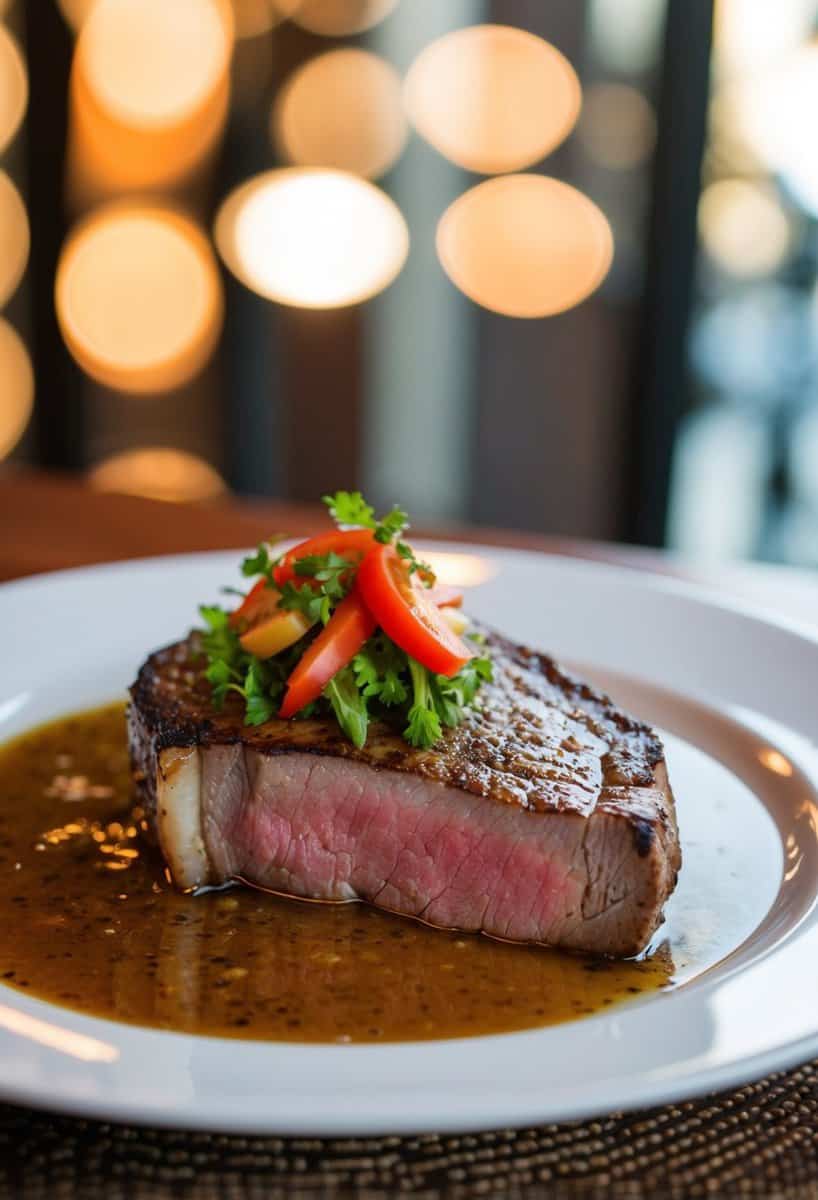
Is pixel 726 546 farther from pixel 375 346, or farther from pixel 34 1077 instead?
pixel 34 1077

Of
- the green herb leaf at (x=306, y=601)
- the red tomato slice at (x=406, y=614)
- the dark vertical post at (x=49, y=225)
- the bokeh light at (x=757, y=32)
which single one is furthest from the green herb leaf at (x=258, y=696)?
the dark vertical post at (x=49, y=225)

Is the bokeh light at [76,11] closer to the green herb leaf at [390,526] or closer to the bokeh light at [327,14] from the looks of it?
the bokeh light at [327,14]

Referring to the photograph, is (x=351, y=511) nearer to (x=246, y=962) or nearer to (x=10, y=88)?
(x=246, y=962)

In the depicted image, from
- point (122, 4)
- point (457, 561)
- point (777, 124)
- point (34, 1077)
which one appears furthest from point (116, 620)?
point (122, 4)

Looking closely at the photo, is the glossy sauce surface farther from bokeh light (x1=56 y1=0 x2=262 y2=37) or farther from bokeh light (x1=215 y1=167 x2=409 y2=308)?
bokeh light (x1=56 y1=0 x2=262 y2=37)

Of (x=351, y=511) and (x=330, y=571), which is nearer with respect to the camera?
(x=330, y=571)

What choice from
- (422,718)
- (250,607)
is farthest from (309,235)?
(422,718)

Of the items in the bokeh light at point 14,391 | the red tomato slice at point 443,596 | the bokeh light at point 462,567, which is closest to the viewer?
the red tomato slice at point 443,596
